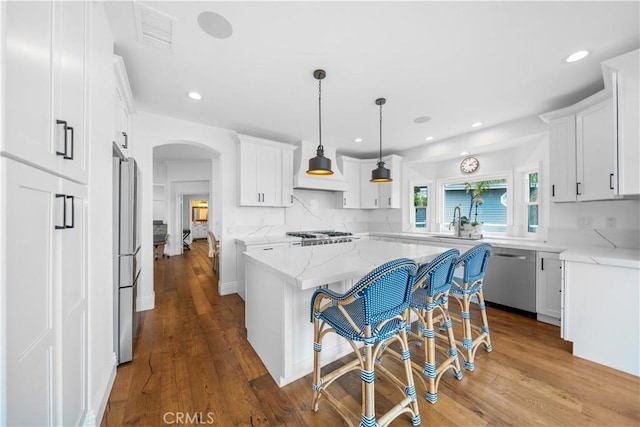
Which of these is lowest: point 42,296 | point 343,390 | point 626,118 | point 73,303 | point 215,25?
point 343,390

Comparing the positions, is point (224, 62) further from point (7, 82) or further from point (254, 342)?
point (254, 342)

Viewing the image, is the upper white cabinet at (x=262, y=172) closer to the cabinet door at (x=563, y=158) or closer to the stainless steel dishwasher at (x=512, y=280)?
the stainless steel dishwasher at (x=512, y=280)

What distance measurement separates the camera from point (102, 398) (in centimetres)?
151

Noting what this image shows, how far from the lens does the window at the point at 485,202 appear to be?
3910 mm

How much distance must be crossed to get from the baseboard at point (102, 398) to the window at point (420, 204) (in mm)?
4945

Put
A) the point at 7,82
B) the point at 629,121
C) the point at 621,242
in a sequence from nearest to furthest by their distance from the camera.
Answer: the point at 7,82
the point at 629,121
the point at 621,242

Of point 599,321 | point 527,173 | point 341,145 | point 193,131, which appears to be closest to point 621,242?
point 599,321

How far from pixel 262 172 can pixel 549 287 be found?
4.05 meters

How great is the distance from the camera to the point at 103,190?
1565mm

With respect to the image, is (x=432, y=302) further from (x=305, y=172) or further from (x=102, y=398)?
(x=305, y=172)

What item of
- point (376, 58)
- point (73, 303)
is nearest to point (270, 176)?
point (376, 58)

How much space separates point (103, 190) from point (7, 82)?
109 centimetres

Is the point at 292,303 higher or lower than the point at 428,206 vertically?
lower

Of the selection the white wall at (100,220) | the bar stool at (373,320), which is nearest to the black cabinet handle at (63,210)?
the white wall at (100,220)
